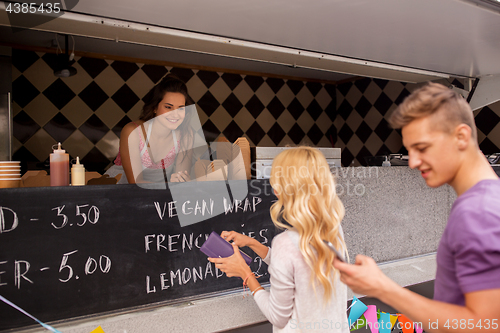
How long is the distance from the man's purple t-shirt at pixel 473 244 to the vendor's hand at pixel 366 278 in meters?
0.11

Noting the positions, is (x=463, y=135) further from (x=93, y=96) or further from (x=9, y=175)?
(x=93, y=96)

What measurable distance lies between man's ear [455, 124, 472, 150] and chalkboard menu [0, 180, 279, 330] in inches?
34.3

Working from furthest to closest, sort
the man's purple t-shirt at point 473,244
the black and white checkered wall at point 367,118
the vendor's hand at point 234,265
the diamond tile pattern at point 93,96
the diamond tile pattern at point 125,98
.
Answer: the black and white checkered wall at point 367,118 → the diamond tile pattern at point 125,98 → the diamond tile pattern at point 93,96 → the vendor's hand at point 234,265 → the man's purple t-shirt at point 473,244

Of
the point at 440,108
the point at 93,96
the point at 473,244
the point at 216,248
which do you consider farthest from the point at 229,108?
the point at 473,244

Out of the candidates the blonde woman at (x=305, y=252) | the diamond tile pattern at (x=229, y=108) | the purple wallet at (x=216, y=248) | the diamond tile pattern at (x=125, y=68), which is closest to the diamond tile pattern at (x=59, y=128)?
the diamond tile pattern at (x=229, y=108)

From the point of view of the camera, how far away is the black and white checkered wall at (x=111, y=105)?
241 cm

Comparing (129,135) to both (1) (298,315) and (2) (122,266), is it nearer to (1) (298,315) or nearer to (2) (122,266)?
(2) (122,266)

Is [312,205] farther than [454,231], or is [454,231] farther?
[312,205]

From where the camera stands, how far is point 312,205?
0.81 meters

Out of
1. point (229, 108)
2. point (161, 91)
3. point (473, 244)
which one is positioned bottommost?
point (473, 244)

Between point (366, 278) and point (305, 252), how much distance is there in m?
0.21

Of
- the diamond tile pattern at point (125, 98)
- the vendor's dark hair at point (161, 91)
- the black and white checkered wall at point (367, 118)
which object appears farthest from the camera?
the black and white checkered wall at point (367, 118)

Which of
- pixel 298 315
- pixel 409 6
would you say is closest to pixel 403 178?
pixel 409 6

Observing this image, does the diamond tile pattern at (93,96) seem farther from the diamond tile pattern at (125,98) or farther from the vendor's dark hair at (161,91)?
the vendor's dark hair at (161,91)
